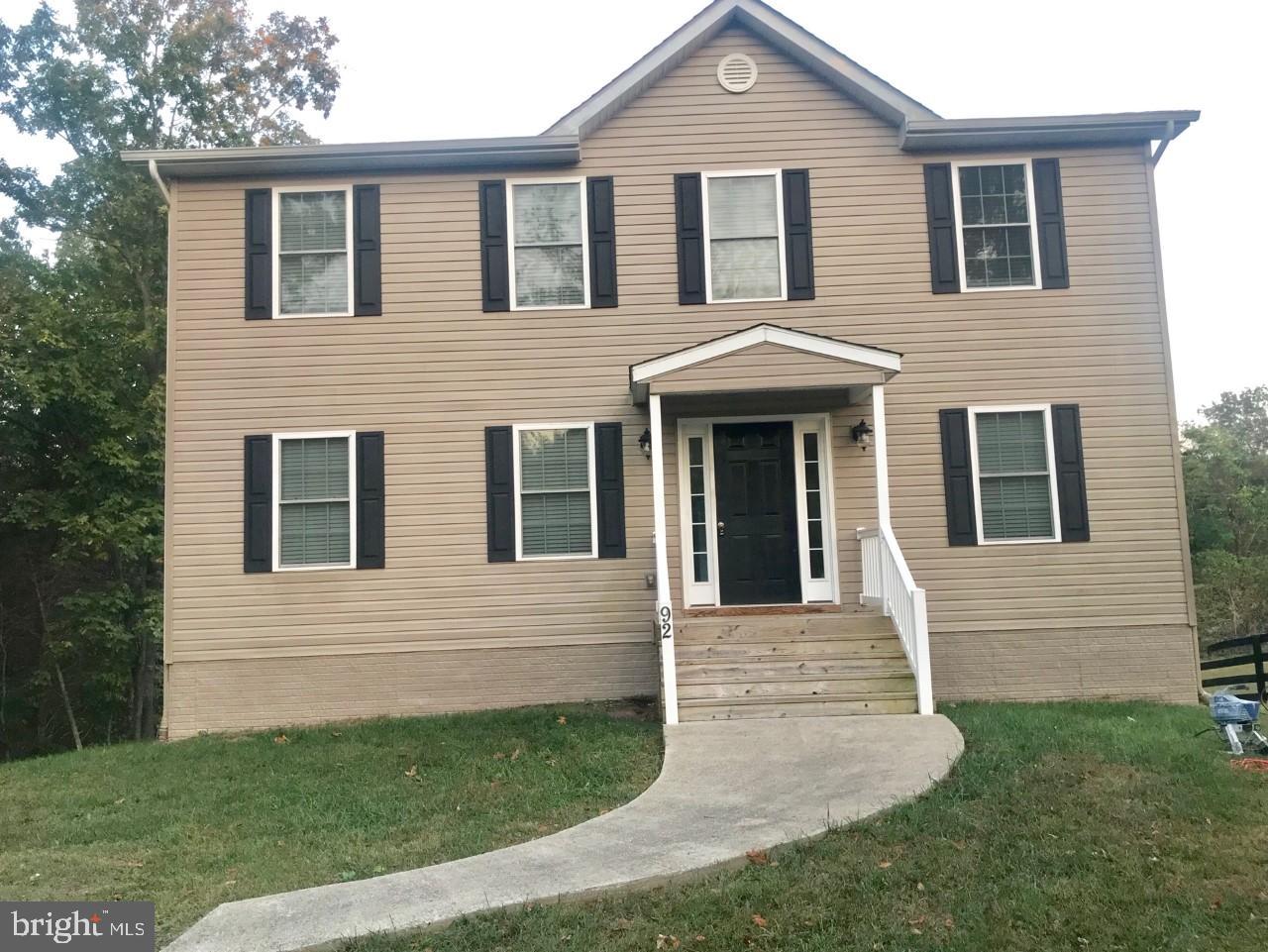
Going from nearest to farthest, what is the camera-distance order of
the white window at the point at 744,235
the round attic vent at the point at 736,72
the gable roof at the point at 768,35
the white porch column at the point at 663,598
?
the white porch column at the point at 663,598, the gable roof at the point at 768,35, the white window at the point at 744,235, the round attic vent at the point at 736,72

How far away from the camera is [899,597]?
7883 mm

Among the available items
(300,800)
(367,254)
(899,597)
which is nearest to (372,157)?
(367,254)

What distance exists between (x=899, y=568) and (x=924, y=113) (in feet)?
15.5

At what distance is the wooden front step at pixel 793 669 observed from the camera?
24.5 ft

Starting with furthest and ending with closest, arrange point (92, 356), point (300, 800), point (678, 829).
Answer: point (92, 356) < point (300, 800) < point (678, 829)

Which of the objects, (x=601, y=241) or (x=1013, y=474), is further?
(x=601, y=241)

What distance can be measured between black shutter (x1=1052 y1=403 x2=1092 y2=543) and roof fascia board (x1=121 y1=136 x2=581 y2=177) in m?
5.49

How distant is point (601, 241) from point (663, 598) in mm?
3783

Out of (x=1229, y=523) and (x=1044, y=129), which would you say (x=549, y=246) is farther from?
(x=1229, y=523)

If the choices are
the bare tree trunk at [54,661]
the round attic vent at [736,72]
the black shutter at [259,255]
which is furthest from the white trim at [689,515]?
the bare tree trunk at [54,661]

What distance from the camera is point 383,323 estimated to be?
9.37m

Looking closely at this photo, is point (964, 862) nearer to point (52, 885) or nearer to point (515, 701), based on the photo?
point (52, 885)

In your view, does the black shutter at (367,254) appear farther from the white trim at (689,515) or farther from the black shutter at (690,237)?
the white trim at (689,515)

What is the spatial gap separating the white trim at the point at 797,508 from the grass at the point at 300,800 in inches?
57.0
